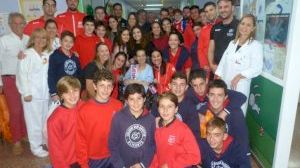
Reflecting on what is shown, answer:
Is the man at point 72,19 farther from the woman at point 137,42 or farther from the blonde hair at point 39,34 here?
the blonde hair at point 39,34

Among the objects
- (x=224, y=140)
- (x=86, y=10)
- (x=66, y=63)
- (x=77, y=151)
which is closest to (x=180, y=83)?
(x=224, y=140)

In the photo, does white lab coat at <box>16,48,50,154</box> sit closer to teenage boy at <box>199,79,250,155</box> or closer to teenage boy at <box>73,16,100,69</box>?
teenage boy at <box>73,16,100,69</box>

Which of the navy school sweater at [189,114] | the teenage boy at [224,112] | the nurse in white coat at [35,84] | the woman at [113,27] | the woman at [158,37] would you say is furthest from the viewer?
the woman at [113,27]

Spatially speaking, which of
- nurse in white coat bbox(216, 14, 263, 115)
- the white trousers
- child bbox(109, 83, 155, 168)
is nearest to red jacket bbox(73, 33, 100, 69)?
the white trousers

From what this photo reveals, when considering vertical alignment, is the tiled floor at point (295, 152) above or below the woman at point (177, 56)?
below

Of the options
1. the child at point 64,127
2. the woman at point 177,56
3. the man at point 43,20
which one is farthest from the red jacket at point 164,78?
the man at point 43,20

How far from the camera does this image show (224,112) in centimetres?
262

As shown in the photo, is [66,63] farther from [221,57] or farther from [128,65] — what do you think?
[221,57]

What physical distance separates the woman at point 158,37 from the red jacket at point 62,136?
7.67 feet

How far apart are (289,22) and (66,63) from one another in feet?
7.59

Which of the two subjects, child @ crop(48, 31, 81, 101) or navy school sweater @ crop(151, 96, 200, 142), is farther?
child @ crop(48, 31, 81, 101)

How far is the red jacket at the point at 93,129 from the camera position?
2457 millimetres

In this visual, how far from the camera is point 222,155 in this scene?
2436 mm

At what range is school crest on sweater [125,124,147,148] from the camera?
240 centimetres
